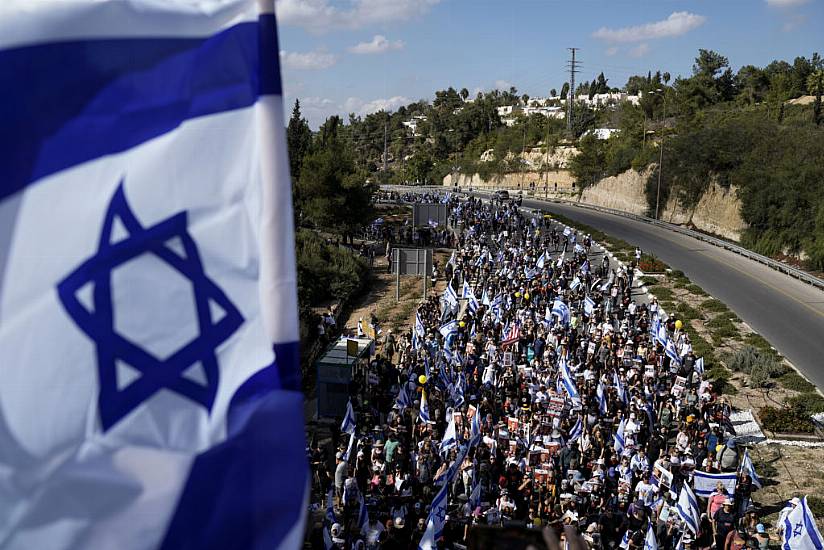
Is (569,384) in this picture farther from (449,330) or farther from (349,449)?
(349,449)

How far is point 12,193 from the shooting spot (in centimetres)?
328

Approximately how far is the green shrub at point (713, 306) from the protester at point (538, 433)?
8.67 metres

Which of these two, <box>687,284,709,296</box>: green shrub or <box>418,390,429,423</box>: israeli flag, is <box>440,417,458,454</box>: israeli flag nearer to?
<box>418,390,429,423</box>: israeli flag

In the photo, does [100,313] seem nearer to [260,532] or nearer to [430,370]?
[260,532]

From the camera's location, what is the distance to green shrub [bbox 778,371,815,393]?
22734 millimetres

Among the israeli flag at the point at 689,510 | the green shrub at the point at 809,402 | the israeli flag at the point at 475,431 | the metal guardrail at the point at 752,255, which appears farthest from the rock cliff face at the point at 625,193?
the israeli flag at the point at 689,510

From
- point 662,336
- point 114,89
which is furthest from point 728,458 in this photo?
point 114,89

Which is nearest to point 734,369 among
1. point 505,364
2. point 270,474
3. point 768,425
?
point 768,425

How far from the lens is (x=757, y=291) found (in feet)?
117

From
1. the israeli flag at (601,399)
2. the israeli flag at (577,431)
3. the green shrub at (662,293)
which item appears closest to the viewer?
the israeli flag at (577,431)

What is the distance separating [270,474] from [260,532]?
0.25 m

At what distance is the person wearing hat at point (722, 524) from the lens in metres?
11.8

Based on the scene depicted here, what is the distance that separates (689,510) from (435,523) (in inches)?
152

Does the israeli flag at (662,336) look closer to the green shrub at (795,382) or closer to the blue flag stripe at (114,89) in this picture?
the green shrub at (795,382)
